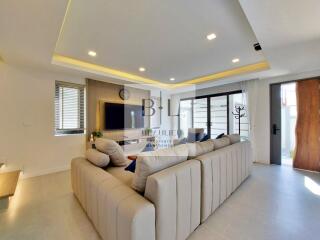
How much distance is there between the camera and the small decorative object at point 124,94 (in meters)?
5.01

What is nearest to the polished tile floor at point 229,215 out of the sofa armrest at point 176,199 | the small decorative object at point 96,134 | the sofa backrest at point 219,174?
the sofa backrest at point 219,174

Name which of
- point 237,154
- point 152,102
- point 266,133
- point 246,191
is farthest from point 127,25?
point 266,133

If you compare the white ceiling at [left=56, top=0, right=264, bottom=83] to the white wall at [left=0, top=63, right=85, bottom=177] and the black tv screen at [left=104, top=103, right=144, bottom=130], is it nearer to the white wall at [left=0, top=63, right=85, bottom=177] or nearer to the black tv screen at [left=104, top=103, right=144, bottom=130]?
the white wall at [left=0, top=63, right=85, bottom=177]

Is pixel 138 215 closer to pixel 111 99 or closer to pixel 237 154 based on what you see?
pixel 237 154

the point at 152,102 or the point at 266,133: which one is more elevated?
the point at 152,102

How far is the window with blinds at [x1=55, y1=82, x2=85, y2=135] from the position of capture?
12.6 ft

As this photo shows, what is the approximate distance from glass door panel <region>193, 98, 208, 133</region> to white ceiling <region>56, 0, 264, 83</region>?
231 centimetres

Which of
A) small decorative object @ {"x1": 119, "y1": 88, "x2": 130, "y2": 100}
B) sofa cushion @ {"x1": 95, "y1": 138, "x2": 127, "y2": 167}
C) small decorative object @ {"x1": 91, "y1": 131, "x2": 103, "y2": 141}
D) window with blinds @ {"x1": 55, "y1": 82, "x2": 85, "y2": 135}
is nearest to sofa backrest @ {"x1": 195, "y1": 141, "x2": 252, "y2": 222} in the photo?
sofa cushion @ {"x1": 95, "y1": 138, "x2": 127, "y2": 167}

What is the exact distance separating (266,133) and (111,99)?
459 centimetres

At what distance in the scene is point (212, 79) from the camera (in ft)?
15.4

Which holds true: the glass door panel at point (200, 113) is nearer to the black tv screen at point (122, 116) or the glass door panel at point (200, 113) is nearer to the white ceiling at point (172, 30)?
the black tv screen at point (122, 116)

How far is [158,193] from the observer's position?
1252mm

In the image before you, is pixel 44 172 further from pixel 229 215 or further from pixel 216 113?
pixel 216 113

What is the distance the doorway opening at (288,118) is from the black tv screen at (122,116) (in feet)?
13.9
